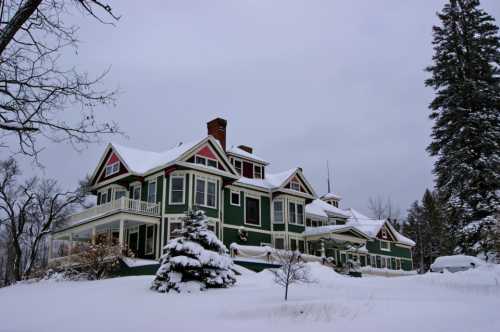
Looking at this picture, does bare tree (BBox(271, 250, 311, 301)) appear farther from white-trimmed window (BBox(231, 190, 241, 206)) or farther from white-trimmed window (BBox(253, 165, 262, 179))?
white-trimmed window (BBox(253, 165, 262, 179))

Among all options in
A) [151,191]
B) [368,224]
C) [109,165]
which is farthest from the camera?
[368,224]

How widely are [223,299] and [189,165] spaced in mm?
13518

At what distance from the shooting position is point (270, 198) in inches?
1341

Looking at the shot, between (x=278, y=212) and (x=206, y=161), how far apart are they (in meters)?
7.76

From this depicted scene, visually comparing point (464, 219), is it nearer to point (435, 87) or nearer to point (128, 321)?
point (435, 87)

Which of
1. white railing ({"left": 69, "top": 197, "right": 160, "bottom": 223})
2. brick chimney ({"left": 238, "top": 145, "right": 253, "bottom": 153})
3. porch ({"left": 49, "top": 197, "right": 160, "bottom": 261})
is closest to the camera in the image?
white railing ({"left": 69, "top": 197, "right": 160, "bottom": 223})

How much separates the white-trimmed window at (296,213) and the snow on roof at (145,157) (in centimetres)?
955

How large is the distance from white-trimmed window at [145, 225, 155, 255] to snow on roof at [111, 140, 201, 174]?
353cm

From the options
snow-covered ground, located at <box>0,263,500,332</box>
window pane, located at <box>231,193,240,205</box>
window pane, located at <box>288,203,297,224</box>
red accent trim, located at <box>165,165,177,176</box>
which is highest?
red accent trim, located at <box>165,165,177,176</box>

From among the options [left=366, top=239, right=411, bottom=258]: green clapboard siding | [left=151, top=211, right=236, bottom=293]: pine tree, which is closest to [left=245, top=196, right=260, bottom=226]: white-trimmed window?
[left=151, top=211, right=236, bottom=293]: pine tree

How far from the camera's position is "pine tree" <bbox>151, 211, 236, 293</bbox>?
1750cm

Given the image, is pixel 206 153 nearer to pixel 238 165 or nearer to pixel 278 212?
pixel 238 165

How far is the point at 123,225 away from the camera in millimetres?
26828

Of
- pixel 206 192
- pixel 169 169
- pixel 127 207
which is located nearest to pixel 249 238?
pixel 206 192
